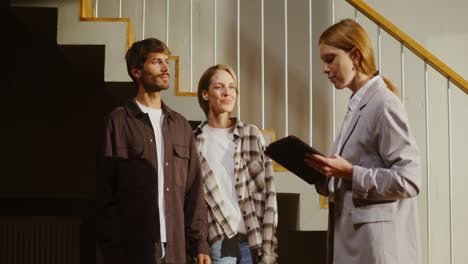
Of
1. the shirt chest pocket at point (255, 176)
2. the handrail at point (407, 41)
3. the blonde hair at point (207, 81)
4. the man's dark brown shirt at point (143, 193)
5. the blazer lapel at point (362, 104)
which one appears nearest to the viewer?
the blazer lapel at point (362, 104)

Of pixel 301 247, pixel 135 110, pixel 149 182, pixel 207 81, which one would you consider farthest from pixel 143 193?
pixel 301 247

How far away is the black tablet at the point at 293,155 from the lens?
2.50 m

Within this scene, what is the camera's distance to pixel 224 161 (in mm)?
3244

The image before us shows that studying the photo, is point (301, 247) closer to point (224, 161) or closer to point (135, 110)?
point (224, 161)

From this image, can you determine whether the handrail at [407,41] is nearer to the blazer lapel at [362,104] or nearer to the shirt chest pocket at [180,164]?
the shirt chest pocket at [180,164]

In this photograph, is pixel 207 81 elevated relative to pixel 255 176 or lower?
elevated

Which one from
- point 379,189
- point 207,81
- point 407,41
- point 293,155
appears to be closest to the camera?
point 379,189

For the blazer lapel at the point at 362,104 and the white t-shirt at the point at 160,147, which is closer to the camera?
the blazer lapel at the point at 362,104

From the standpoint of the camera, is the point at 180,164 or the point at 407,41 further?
the point at 407,41

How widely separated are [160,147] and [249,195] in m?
0.52

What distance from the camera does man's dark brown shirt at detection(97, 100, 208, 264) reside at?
2723mm

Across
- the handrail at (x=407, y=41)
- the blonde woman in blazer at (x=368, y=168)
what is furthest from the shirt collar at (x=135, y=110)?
the handrail at (x=407, y=41)

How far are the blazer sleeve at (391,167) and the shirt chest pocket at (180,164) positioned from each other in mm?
863

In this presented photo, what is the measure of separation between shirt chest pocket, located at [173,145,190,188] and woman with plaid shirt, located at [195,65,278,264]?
0.22 metres
